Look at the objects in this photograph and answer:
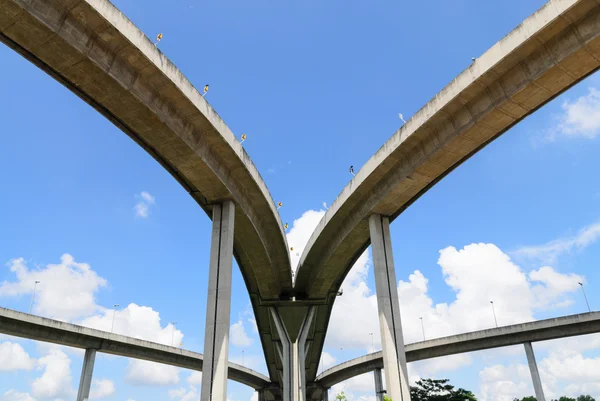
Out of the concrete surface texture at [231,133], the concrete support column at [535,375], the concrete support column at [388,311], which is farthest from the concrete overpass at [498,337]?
the concrete support column at [388,311]

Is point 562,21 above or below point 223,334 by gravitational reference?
above

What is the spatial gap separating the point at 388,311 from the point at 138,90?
1628 centimetres

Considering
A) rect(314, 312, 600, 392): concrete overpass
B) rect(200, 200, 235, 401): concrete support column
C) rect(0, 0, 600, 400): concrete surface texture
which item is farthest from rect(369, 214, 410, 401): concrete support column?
rect(314, 312, 600, 392): concrete overpass

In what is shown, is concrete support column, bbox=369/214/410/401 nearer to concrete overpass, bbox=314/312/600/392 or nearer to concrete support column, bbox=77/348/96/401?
concrete overpass, bbox=314/312/600/392

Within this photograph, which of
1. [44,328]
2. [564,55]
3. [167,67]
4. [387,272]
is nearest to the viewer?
[564,55]

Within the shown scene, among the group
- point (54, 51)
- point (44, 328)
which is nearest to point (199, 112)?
point (54, 51)

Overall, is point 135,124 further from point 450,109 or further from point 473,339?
point 473,339

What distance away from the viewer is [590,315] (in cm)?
4166

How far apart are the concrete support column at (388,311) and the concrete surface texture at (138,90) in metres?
6.93

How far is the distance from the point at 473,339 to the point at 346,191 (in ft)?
106

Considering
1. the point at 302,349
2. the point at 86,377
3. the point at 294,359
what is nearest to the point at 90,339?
the point at 86,377

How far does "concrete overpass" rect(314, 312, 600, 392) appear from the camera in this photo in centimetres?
4278

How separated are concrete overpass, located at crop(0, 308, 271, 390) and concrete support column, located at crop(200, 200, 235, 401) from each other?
60.8 feet

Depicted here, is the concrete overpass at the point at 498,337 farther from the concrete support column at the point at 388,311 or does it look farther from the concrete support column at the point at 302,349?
the concrete support column at the point at 388,311
